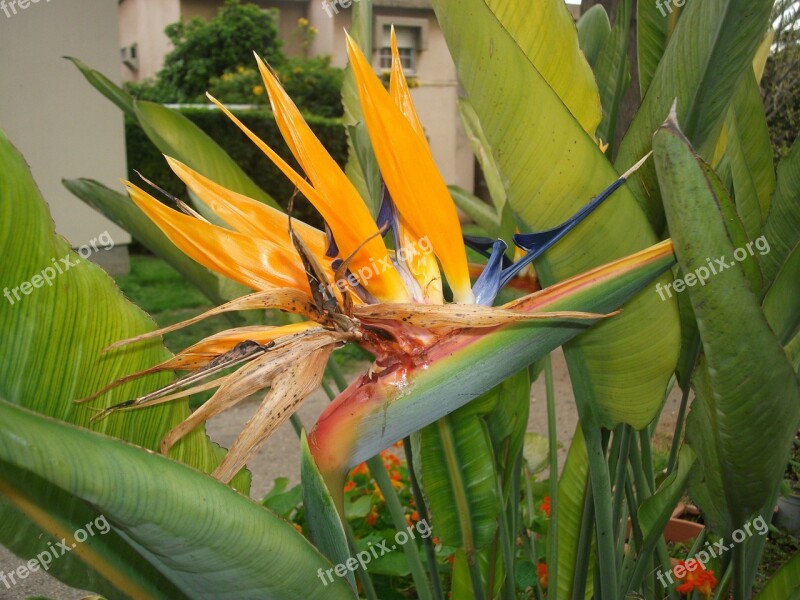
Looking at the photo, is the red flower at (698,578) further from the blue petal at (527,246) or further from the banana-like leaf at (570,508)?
the blue petal at (527,246)

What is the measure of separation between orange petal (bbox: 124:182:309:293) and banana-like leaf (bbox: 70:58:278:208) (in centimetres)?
49

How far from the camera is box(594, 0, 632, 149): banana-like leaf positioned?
0.85 meters

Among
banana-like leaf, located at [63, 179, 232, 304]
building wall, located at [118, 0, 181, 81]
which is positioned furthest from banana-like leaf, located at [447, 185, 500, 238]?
building wall, located at [118, 0, 181, 81]

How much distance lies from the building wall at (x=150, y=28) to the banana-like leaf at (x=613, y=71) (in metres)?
10.1

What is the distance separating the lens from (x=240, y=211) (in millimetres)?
557

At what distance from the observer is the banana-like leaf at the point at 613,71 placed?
2.80 ft

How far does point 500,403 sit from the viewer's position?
875mm

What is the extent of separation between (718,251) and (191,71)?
925 centimetres

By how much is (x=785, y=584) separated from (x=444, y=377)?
0.47 metres

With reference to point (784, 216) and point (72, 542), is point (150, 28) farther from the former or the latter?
point (72, 542)

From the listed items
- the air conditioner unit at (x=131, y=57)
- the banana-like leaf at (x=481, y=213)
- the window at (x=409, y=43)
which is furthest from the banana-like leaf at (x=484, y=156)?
the air conditioner unit at (x=131, y=57)

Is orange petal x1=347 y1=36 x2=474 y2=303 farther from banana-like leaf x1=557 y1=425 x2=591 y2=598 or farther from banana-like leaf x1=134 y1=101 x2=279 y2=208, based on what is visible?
banana-like leaf x1=557 y1=425 x2=591 y2=598

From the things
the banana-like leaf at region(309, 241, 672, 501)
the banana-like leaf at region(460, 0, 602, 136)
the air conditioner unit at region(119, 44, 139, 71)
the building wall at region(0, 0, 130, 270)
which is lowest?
the banana-like leaf at region(309, 241, 672, 501)

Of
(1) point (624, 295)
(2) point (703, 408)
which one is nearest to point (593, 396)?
(2) point (703, 408)
